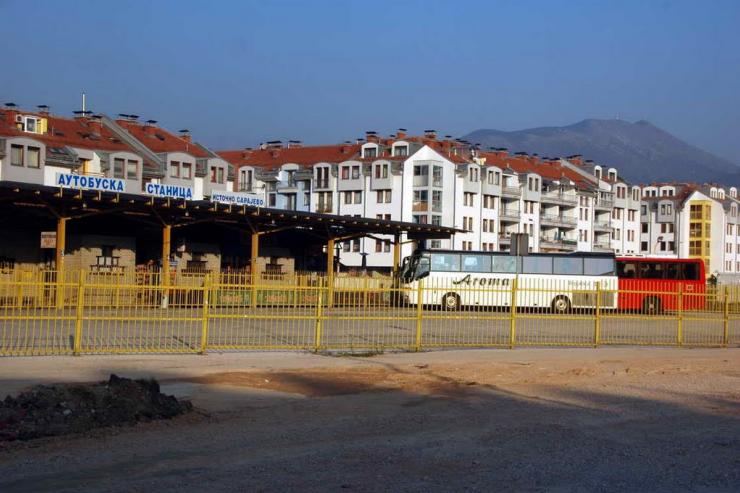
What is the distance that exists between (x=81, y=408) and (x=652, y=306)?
21.8m

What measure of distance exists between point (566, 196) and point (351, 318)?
281ft

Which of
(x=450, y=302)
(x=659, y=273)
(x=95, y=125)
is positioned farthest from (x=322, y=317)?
(x=95, y=125)

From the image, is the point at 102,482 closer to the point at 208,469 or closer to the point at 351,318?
the point at 208,469

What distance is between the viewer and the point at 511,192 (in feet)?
318

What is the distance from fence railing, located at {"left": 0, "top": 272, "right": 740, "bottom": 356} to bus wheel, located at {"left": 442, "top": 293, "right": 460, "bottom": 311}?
0.12 ft

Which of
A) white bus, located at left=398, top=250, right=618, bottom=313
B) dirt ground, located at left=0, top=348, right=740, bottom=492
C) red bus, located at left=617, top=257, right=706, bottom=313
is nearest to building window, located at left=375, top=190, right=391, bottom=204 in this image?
red bus, located at left=617, top=257, right=706, bottom=313

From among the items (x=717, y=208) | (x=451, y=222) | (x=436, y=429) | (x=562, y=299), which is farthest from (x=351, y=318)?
(x=717, y=208)

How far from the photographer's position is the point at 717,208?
120125 millimetres

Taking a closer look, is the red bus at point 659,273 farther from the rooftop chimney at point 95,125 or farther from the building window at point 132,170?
the rooftop chimney at point 95,125

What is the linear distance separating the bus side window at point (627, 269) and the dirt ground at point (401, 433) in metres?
33.6

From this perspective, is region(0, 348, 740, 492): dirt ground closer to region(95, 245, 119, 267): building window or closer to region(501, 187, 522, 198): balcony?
region(95, 245, 119, 267): building window

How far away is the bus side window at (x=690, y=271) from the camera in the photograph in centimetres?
5050

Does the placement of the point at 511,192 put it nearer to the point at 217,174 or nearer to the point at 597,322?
the point at 217,174

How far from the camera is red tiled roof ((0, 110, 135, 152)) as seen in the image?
59.9 metres
